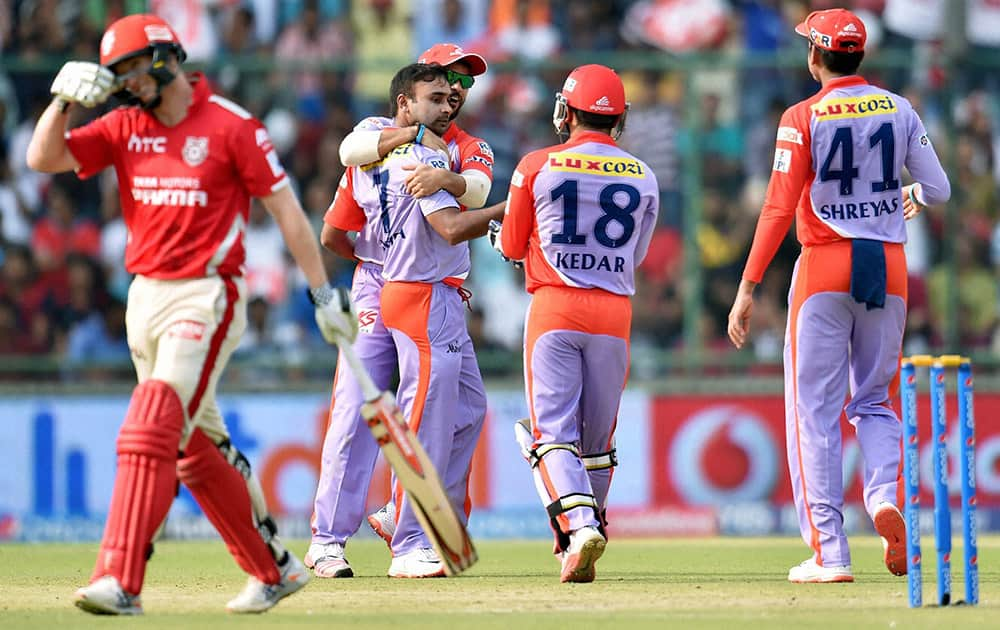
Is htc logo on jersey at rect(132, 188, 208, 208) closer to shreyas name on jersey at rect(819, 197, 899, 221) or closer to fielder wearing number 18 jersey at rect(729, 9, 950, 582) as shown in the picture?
fielder wearing number 18 jersey at rect(729, 9, 950, 582)

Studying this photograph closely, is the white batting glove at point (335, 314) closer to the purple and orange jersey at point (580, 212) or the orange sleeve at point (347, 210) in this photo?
the purple and orange jersey at point (580, 212)

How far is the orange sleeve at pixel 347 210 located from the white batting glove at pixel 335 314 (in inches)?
81.9

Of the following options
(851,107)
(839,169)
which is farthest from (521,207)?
(851,107)

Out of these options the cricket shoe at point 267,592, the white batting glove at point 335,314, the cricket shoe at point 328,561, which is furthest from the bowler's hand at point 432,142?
the cricket shoe at point 267,592

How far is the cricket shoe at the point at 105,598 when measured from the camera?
616cm

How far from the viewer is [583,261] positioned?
791cm

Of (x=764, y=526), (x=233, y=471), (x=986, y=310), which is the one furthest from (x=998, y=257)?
(x=233, y=471)

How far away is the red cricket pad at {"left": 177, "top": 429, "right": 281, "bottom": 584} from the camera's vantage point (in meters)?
6.55

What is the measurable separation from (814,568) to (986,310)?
6.93 m

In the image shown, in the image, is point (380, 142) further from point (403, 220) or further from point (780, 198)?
point (780, 198)

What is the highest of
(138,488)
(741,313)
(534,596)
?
(741,313)

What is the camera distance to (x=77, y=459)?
1344 centimetres

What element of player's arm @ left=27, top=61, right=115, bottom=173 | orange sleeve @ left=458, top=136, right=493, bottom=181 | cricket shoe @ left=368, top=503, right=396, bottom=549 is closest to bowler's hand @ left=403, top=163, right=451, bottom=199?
orange sleeve @ left=458, top=136, right=493, bottom=181

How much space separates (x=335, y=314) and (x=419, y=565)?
2.07 metres
